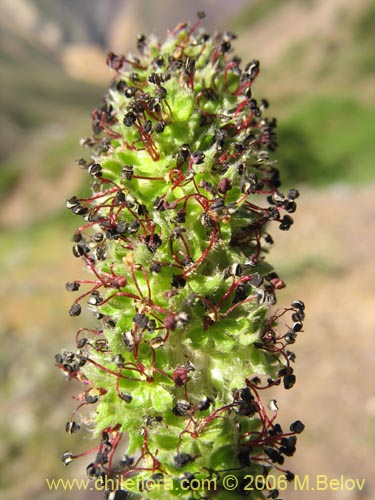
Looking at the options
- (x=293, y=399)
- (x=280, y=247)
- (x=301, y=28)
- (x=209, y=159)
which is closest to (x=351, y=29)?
(x=301, y=28)

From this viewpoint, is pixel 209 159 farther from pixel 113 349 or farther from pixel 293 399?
pixel 293 399

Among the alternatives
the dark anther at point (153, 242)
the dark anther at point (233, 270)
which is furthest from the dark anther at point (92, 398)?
the dark anther at point (233, 270)

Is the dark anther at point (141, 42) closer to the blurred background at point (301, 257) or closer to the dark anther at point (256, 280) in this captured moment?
the blurred background at point (301, 257)

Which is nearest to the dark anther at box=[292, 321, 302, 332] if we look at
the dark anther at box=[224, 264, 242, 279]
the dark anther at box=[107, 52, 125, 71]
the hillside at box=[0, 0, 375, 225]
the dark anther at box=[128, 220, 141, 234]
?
the dark anther at box=[224, 264, 242, 279]

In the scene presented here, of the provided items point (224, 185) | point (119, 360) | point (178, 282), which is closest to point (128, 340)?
point (119, 360)

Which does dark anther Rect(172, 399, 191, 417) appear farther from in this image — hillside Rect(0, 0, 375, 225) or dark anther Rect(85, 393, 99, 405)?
hillside Rect(0, 0, 375, 225)
